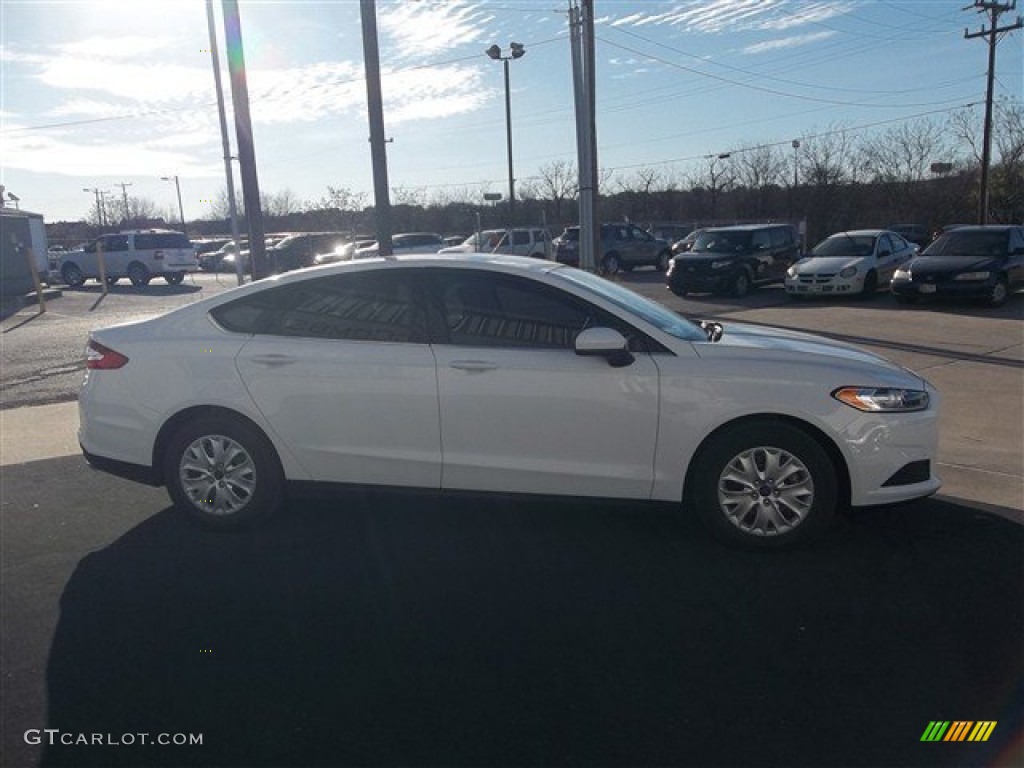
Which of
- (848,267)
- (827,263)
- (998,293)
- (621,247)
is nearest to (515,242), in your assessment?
(621,247)

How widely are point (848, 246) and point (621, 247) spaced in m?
11.6

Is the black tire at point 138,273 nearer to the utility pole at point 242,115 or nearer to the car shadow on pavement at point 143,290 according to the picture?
the car shadow on pavement at point 143,290

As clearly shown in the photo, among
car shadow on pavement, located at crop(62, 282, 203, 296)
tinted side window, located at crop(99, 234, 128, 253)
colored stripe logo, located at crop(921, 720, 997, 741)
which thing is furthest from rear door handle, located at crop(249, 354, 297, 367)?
tinted side window, located at crop(99, 234, 128, 253)

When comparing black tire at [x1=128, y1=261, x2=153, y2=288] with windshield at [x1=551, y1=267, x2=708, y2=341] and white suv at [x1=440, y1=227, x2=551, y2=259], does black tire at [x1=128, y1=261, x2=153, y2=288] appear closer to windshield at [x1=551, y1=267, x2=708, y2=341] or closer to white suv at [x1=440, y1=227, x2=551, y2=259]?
white suv at [x1=440, y1=227, x2=551, y2=259]

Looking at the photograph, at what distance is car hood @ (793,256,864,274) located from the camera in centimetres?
1838

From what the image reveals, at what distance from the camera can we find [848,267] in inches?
720

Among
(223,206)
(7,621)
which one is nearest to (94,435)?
(7,621)

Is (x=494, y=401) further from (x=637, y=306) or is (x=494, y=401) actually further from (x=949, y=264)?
(x=949, y=264)

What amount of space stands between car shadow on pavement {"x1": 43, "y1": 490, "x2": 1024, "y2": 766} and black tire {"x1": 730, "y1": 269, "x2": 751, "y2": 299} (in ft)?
52.0

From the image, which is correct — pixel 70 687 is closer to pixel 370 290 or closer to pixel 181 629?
pixel 181 629

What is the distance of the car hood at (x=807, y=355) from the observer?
171 inches

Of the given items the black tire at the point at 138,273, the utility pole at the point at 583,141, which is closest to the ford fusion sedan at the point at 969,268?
the utility pole at the point at 583,141

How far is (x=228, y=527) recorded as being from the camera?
4.83m

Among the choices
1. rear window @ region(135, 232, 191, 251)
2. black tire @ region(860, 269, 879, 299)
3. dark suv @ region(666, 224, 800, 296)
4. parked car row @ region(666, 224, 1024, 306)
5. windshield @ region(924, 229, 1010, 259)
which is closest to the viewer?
parked car row @ region(666, 224, 1024, 306)
